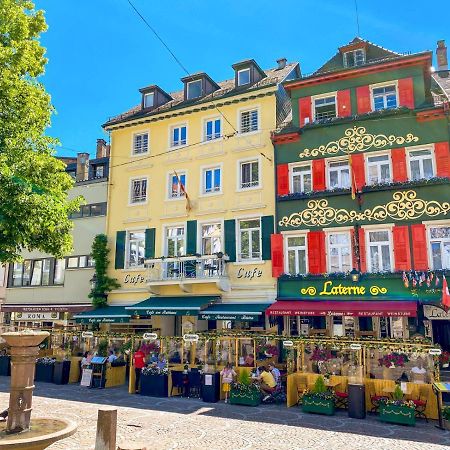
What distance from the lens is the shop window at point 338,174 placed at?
20016 millimetres

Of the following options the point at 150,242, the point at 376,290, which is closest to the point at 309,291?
the point at 376,290

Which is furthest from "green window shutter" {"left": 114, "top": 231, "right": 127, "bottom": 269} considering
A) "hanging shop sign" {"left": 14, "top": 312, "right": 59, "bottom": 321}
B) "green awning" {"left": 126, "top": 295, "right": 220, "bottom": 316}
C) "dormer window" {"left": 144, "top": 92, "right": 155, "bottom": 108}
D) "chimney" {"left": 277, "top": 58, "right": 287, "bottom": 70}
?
"chimney" {"left": 277, "top": 58, "right": 287, "bottom": 70}

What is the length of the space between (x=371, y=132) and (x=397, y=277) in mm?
6257

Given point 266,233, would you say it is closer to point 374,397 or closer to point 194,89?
point 374,397

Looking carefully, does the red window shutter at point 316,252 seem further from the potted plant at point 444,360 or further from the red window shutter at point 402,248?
the potted plant at point 444,360

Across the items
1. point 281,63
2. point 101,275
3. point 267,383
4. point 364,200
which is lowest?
point 267,383

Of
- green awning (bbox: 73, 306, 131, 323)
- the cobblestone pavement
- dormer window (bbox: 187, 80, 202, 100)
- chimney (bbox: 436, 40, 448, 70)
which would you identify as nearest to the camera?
the cobblestone pavement

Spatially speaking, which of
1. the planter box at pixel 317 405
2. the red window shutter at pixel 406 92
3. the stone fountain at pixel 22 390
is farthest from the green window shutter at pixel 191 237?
the stone fountain at pixel 22 390

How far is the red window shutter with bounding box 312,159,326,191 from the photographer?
66.0 ft

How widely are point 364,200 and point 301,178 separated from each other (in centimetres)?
310

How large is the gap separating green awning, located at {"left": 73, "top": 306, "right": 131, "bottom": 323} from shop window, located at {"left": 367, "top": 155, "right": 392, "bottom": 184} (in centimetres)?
1260

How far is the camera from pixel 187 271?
864 inches

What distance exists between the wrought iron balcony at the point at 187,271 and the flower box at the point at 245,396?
19.8ft

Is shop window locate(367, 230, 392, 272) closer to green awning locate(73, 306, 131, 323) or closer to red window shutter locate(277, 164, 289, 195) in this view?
red window shutter locate(277, 164, 289, 195)
